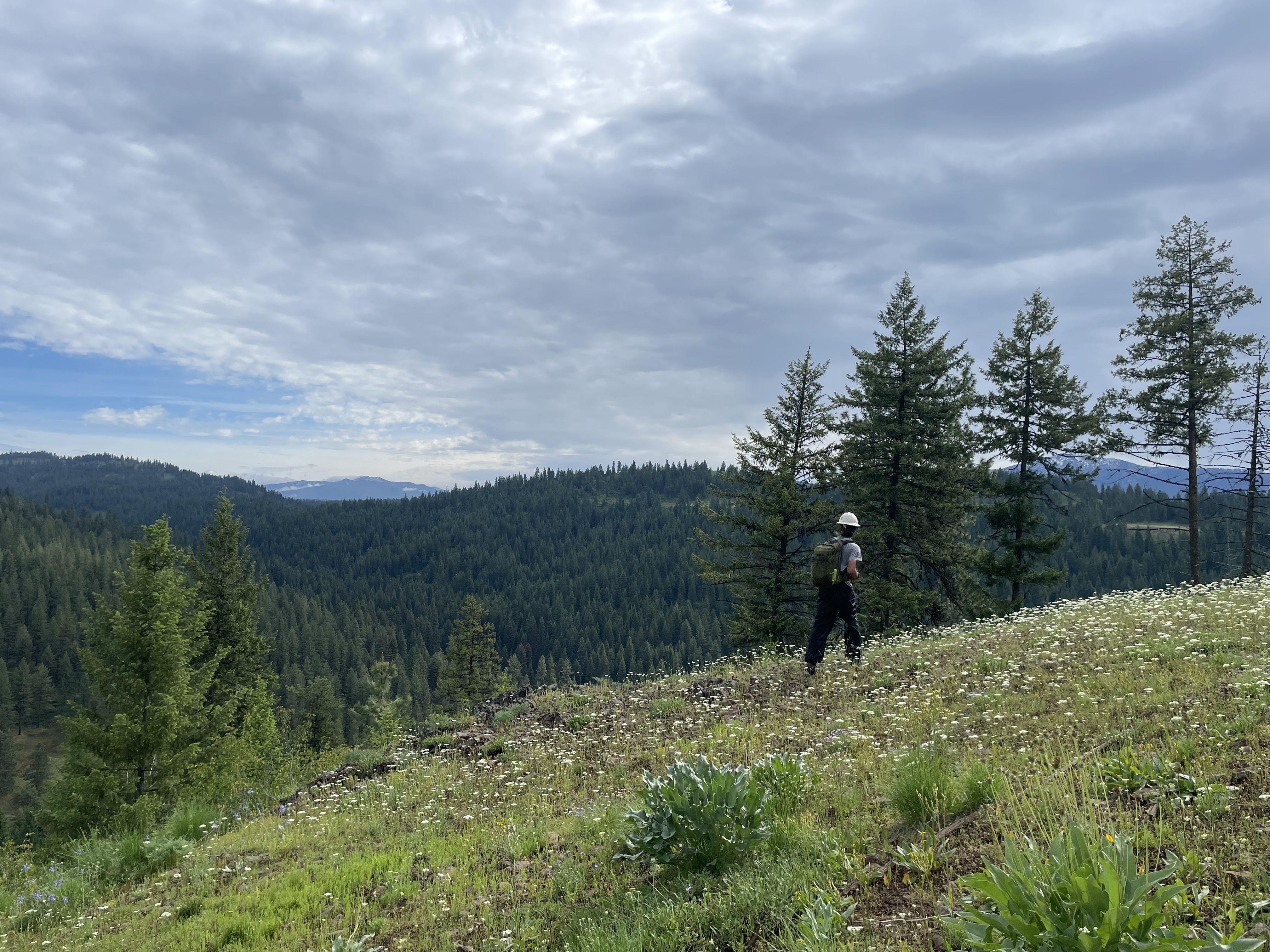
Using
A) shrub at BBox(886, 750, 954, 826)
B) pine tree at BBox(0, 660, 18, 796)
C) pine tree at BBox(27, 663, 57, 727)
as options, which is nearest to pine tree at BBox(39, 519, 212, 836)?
shrub at BBox(886, 750, 954, 826)

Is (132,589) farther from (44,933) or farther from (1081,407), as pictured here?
(1081,407)

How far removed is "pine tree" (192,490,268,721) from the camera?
2588 centimetres

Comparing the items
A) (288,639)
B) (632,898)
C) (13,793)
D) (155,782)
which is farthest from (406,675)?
(632,898)

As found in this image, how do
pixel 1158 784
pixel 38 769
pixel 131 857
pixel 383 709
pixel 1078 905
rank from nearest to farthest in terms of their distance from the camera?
pixel 1078 905 < pixel 1158 784 < pixel 131 857 < pixel 383 709 < pixel 38 769

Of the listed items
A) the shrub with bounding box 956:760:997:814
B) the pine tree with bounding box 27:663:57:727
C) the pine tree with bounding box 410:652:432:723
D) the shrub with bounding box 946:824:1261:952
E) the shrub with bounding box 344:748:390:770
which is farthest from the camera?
the pine tree with bounding box 410:652:432:723

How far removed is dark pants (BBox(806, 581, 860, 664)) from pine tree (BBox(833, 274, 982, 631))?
1052 centimetres

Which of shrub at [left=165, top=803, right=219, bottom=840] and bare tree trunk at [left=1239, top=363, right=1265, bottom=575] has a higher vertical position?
bare tree trunk at [left=1239, top=363, right=1265, bottom=575]

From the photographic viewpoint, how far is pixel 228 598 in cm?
2662

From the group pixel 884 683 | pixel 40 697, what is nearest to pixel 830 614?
pixel 884 683

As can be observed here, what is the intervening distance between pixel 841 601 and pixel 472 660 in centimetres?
4092

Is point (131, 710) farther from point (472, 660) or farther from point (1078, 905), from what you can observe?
point (472, 660)

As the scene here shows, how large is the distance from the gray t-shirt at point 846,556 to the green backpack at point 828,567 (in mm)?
42

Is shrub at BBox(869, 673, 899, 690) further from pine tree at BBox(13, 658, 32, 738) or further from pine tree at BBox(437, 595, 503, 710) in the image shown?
pine tree at BBox(13, 658, 32, 738)

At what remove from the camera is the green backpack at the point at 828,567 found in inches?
433
